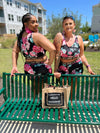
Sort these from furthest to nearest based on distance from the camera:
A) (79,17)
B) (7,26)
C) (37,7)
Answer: (37,7)
(7,26)
(79,17)

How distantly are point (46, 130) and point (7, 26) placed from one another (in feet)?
105

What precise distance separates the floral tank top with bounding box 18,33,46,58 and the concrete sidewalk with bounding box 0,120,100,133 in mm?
1342

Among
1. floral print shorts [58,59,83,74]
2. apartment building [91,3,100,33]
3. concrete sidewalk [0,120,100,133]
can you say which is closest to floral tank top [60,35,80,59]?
floral print shorts [58,59,83,74]

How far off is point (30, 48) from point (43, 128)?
150 centimetres

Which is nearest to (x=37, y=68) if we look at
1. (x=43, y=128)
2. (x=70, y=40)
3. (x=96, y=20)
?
(x=70, y=40)

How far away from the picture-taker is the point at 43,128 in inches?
101

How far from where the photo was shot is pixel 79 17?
20.4 meters

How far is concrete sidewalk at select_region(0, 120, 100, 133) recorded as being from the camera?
2.48m

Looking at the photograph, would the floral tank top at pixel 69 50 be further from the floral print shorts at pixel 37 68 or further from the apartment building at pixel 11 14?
the apartment building at pixel 11 14

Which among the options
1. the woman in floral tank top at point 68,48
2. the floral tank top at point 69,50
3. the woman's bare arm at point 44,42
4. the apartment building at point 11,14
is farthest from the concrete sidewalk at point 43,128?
the apartment building at point 11,14

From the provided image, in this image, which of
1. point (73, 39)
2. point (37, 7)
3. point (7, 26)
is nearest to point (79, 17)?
point (7, 26)

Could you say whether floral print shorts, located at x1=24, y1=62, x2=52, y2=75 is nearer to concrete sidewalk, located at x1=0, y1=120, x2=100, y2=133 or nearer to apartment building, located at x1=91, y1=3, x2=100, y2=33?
concrete sidewalk, located at x1=0, y1=120, x2=100, y2=133

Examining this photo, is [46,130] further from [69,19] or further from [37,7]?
[37,7]

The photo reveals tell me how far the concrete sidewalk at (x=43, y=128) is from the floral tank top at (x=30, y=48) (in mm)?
1342
